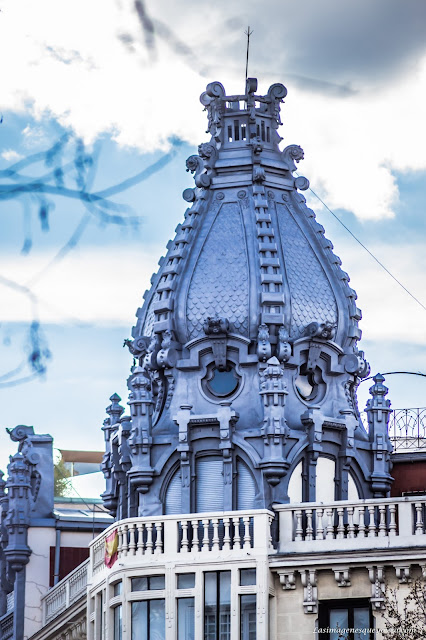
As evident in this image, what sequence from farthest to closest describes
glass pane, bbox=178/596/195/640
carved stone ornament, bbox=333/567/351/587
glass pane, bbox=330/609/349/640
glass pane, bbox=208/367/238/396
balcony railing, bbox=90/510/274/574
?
glass pane, bbox=208/367/238/396 → balcony railing, bbox=90/510/274/574 → glass pane, bbox=178/596/195/640 → carved stone ornament, bbox=333/567/351/587 → glass pane, bbox=330/609/349/640

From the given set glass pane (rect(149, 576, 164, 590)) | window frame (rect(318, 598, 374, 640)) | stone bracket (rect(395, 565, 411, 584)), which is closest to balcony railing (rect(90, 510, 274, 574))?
glass pane (rect(149, 576, 164, 590))

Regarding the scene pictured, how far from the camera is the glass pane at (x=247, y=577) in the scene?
74438 millimetres

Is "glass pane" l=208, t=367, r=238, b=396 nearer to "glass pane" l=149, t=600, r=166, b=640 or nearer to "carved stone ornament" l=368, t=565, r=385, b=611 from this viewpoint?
"glass pane" l=149, t=600, r=166, b=640

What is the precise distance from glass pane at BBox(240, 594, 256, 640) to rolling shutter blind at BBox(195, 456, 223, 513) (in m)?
6.68

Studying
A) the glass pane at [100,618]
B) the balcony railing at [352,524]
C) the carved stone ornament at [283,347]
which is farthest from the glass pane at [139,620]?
the carved stone ornament at [283,347]

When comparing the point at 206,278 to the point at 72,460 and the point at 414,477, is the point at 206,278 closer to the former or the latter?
the point at 414,477

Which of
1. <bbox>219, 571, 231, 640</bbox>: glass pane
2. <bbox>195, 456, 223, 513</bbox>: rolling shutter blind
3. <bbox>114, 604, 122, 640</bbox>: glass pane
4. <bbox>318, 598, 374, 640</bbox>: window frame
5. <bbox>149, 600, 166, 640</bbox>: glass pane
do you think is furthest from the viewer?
<bbox>195, 456, 223, 513</bbox>: rolling shutter blind

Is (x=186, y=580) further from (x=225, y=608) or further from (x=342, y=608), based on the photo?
(x=342, y=608)

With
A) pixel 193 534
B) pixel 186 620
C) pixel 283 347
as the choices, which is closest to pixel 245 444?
pixel 283 347

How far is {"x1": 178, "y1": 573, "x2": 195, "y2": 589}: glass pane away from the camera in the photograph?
75000 mm

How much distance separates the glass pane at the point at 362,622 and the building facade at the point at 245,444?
5 cm

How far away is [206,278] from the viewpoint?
82.8 metres

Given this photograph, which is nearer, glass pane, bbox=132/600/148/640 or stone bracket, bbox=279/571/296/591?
stone bracket, bbox=279/571/296/591

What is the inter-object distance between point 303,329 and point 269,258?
2.97 metres
